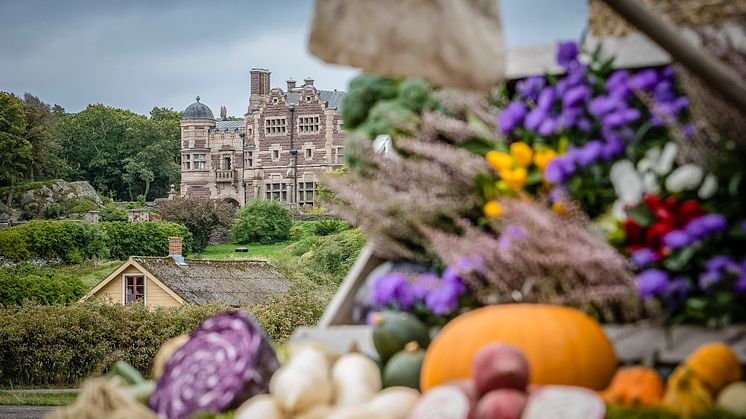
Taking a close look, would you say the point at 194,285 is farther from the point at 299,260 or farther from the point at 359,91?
the point at 359,91

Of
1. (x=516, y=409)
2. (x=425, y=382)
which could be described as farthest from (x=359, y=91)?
(x=516, y=409)

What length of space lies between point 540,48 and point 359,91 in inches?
34.2

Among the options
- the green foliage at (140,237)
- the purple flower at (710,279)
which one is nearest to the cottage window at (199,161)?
the green foliage at (140,237)

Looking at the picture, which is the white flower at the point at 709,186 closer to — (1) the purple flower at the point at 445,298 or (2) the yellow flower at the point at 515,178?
(2) the yellow flower at the point at 515,178

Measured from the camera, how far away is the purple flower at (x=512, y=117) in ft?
13.7

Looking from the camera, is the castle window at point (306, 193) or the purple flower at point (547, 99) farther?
the castle window at point (306, 193)

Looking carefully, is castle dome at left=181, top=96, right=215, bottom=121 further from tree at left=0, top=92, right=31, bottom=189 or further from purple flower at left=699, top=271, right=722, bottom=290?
purple flower at left=699, top=271, right=722, bottom=290

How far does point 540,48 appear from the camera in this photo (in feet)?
13.8

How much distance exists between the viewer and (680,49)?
110 inches

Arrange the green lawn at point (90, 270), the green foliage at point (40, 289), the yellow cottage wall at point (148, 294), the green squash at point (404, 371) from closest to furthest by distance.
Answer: the green squash at point (404, 371)
the yellow cottage wall at point (148, 294)
the green foliage at point (40, 289)
the green lawn at point (90, 270)

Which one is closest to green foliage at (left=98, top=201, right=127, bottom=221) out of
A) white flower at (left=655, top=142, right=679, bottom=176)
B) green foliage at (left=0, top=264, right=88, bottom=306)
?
green foliage at (left=0, top=264, right=88, bottom=306)

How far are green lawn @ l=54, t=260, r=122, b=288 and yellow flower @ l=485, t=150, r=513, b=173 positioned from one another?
83339 mm

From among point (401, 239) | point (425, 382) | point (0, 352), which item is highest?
point (401, 239)

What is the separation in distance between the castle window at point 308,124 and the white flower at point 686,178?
10425 cm
